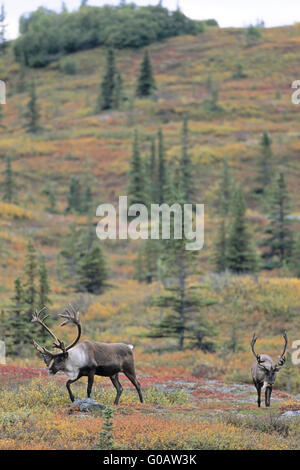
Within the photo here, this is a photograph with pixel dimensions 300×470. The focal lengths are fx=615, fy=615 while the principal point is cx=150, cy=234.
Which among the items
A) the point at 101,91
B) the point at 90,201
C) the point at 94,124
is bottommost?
the point at 90,201

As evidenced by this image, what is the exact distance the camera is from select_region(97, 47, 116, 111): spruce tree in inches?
3027

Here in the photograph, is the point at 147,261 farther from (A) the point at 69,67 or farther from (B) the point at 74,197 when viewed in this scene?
(A) the point at 69,67

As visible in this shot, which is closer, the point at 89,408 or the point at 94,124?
the point at 89,408

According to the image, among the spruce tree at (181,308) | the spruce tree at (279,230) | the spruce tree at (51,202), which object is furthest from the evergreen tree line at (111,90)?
the spruce tree at (181,308)

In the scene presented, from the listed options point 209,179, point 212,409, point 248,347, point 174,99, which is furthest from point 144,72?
point 212,409

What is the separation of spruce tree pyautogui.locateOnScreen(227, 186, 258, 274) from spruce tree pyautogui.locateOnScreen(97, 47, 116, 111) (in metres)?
48.8

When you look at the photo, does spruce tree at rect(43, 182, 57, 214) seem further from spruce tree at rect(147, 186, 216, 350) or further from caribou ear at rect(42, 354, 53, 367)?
caribou ear at rect(42, 354, 53, 367)

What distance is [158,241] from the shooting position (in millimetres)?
38625

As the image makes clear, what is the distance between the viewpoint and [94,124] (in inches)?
3036

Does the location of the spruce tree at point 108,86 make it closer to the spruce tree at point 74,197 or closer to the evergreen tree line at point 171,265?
the evergreen tree line at point 171,265

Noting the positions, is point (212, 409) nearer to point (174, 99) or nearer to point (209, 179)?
point (209, 179)

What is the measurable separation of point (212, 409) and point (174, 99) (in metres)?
73.5

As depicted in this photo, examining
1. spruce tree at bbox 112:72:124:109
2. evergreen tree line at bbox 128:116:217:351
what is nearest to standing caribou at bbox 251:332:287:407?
evergreen tree line at bbox 128:116:217:351
